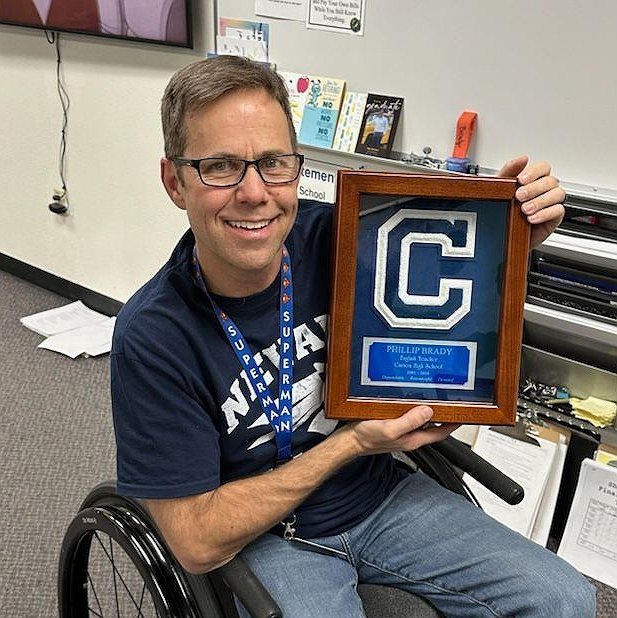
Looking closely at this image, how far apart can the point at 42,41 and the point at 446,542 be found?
103 inches

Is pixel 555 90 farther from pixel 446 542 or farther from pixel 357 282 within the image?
pixel 446 542

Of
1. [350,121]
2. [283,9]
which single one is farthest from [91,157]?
[350,121]

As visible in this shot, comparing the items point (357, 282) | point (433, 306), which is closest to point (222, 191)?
point (357, 282)

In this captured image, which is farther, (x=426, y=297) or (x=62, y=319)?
(x=62, y=319)

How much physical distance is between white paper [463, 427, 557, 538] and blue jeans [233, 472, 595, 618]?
0.66 metres

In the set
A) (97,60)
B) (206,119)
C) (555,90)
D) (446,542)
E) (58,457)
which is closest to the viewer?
(206,119)

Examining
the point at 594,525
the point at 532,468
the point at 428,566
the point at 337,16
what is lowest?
the point at 594,525

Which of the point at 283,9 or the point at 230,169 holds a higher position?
the point at 283,9

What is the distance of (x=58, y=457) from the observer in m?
2.17

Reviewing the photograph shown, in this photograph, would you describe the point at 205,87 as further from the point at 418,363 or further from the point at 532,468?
the point at 532,468

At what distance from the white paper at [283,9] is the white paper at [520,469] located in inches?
51.7

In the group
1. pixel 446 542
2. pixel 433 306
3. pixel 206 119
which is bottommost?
→ pixel 446 542

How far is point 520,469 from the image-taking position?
1814 millimetres

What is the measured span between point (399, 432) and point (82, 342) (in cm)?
210
